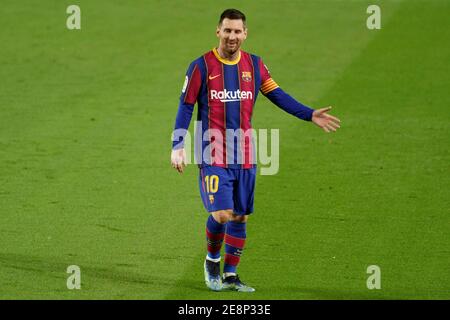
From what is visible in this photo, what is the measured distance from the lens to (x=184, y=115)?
29.7 feet

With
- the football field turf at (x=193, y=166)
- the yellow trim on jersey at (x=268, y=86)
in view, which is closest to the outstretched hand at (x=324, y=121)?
the yellow trim on jersey at (x=268, y=86)

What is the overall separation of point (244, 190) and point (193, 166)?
4705 mm

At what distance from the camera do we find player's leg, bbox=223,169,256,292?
362 inches

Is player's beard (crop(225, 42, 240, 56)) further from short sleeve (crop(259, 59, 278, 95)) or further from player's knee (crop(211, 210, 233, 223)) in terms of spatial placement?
player's knee (crop(211, 210, 233, 223))

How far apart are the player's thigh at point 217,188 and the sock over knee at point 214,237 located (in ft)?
0.61

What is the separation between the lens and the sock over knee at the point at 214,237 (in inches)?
363

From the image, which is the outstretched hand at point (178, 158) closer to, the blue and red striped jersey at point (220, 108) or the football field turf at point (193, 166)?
the blue and red striped jersey at point (220, 108)

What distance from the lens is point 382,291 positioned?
9.28 meters

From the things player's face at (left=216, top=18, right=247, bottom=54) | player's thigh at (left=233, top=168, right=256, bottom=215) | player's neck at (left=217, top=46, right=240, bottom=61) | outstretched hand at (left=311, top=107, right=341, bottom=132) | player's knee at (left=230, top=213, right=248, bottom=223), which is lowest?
player's knee at (left=230, top=213, right=248, bottom=223)

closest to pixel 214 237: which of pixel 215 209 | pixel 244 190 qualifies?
pixel 215 209

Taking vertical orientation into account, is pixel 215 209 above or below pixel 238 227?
above

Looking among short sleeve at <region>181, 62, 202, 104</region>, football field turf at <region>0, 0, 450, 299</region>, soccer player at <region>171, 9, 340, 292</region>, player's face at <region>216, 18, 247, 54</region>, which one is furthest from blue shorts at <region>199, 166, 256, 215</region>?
player's face at <region>216, 18, 247, 54</region>

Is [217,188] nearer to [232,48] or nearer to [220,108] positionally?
[220,108]
